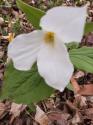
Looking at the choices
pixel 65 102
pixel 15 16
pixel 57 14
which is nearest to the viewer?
pixel 57 14

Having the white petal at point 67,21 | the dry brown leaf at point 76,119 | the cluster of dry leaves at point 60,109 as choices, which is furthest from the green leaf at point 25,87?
the dry brown leaf at point 76,119

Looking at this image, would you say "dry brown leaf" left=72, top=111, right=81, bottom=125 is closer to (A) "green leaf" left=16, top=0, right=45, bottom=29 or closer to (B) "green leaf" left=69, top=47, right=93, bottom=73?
(B) "green leaf" left=69, top=47, right=93, bottom=73

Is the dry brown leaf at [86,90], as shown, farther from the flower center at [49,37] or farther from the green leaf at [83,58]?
the flower center at [49,37]

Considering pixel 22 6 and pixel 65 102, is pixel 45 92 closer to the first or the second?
pixel 22 6

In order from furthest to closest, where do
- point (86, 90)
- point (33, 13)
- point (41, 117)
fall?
point (86, 90) < point (41, 117) < point (33, 13)

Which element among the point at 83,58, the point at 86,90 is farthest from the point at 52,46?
the point at 86,90

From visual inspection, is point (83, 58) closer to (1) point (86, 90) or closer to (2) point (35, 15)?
(2) point (35, 15)

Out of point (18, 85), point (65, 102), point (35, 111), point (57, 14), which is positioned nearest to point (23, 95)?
point (18, 85)
